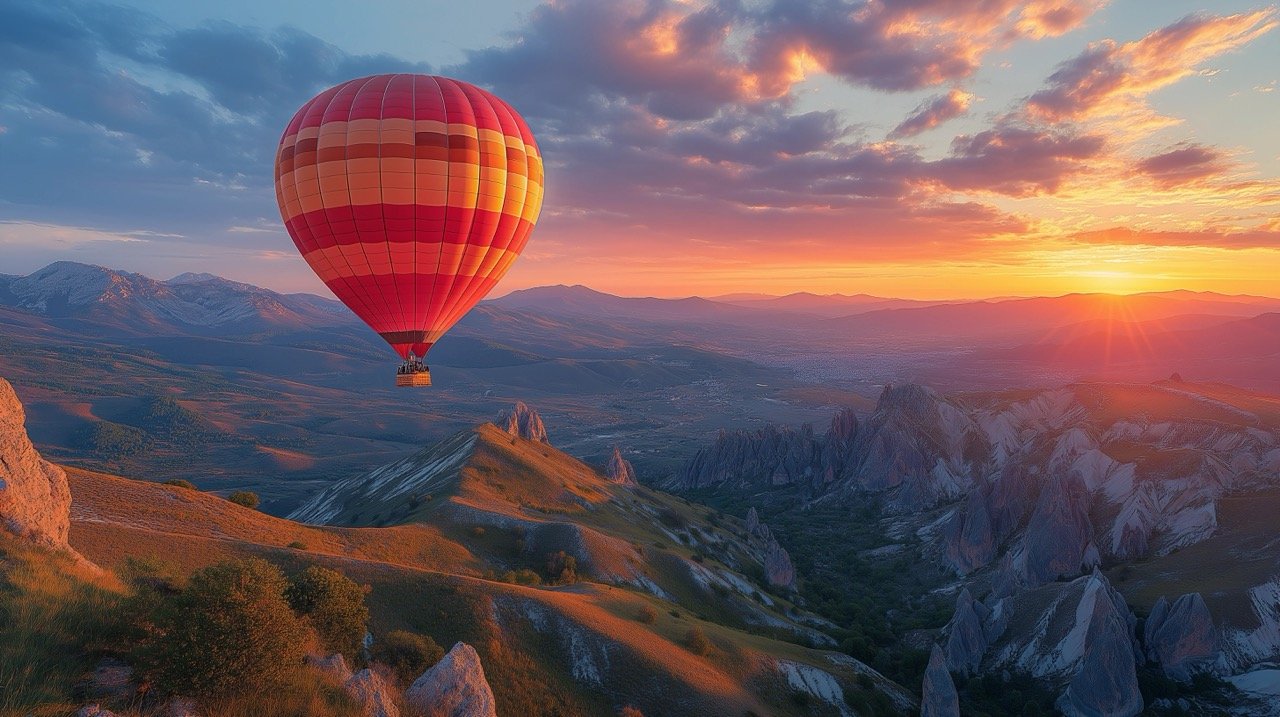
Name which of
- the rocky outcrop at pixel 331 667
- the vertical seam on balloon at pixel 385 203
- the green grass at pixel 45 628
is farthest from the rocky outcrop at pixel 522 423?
the green grass at pixel 45 628

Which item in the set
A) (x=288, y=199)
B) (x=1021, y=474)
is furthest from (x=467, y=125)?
(x=1021, y=474)

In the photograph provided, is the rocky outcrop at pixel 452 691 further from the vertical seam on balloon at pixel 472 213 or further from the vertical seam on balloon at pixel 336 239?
the vertical seam on balloon at pixel 336 239

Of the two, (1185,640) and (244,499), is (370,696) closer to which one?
(244,499)

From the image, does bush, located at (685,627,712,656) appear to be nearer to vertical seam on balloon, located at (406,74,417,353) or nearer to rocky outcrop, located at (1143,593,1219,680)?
vertical seam on balloon, located at (406,74,417,353)

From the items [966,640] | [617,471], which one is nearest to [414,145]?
[966,640]

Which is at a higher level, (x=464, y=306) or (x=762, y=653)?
(x=464, y=306)

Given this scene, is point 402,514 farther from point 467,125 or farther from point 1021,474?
point 1021,474

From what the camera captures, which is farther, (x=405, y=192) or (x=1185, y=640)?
(x=1185, y=640)
